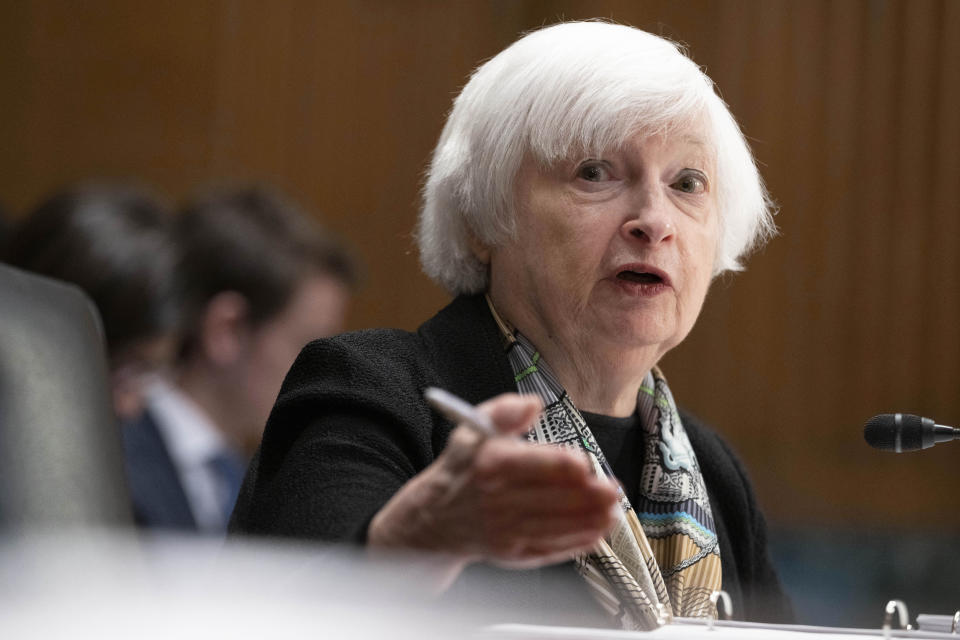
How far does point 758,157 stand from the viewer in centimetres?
366

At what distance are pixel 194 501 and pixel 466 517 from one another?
218 centimetres

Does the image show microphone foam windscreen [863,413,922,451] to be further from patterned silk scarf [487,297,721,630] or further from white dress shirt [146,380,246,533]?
white dress shirt [146,380,246,533]

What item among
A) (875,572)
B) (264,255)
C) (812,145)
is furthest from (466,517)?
(812,145)

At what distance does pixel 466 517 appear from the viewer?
0.82 metres

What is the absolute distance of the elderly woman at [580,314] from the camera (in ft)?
4.17

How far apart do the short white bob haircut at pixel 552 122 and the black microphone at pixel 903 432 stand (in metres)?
0.41

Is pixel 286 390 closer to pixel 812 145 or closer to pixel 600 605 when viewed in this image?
A: pixel 600 605

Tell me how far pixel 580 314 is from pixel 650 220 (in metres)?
0.14

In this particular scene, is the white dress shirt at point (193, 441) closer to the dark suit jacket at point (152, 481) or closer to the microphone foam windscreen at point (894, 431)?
the dark suit jacket at point (152, 481)

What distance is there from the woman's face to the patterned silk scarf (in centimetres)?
8

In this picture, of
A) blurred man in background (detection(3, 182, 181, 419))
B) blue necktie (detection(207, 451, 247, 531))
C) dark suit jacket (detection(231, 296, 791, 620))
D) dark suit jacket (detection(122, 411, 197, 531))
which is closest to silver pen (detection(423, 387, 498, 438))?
dark suit jacket (detection(231, 296, 791, 620))

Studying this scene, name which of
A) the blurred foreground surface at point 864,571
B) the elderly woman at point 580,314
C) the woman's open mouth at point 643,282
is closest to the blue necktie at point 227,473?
the blurred foreground surface at point 864,571

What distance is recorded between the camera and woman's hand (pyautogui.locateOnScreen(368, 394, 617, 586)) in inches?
29.9

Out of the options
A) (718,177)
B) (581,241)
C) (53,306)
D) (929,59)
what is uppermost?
(929,59)
